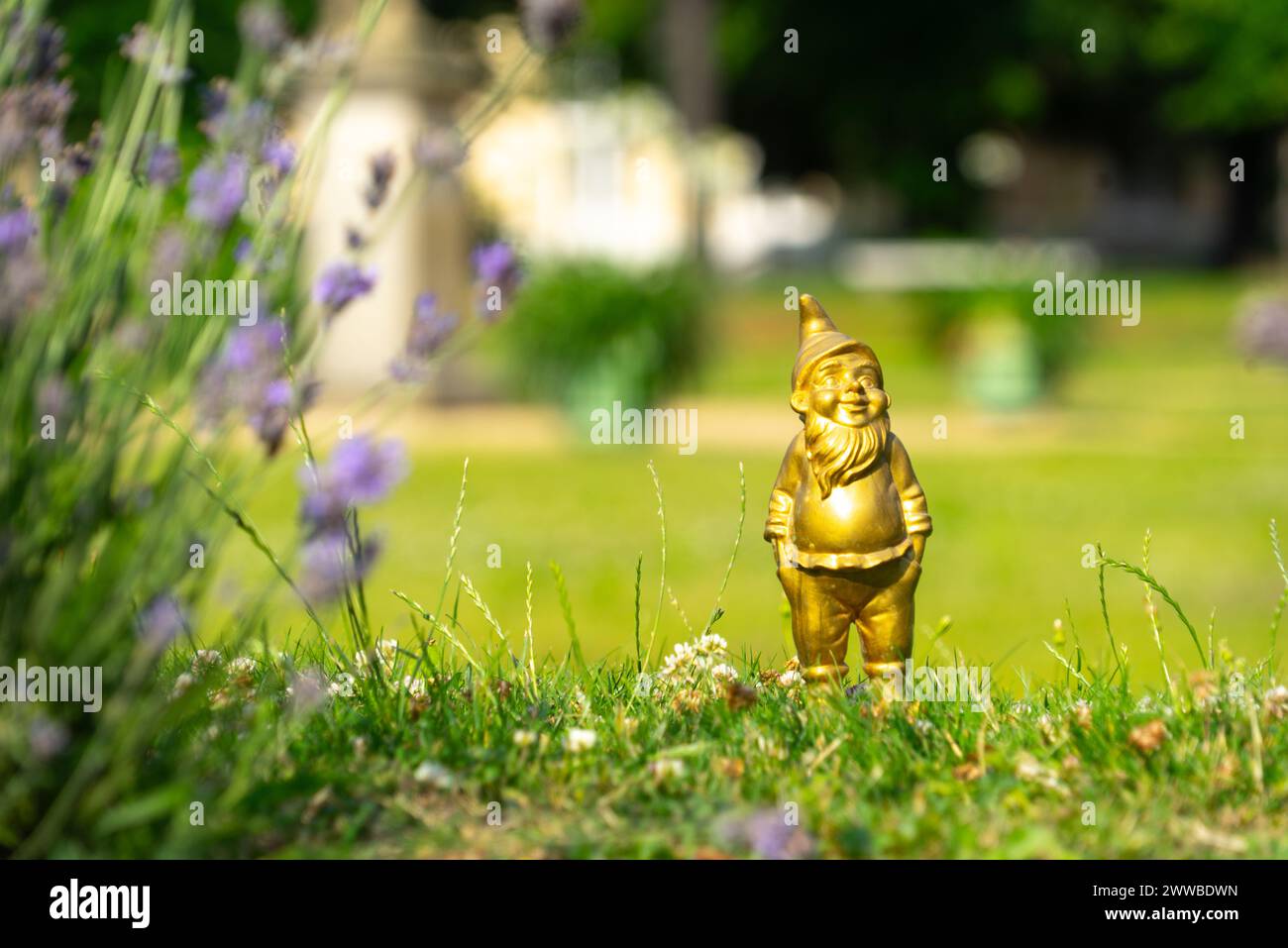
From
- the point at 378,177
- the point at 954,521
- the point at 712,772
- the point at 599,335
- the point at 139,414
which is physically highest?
the point at 599,335

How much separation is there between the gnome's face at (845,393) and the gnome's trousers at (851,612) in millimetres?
264

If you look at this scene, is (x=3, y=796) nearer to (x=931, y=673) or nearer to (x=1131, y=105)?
(x=931, y=673)

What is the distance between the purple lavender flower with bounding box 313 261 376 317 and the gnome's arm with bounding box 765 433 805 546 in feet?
2.93

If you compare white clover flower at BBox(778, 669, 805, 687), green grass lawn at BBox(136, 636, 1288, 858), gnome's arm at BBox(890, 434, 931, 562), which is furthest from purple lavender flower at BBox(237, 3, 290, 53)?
white clover flower at BBox(778, 669, 805, 687)

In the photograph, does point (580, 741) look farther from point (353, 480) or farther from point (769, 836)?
point (353, 480)

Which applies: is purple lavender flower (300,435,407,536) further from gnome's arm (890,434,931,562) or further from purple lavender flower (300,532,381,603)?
gnome's arm (890,434,931,562)

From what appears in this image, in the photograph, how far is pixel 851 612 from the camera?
11.3ft

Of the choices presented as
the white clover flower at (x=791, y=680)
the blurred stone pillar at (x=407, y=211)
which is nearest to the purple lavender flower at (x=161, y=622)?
the white clover flower at (x=791, y=680)

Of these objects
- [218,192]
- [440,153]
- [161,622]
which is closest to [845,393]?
[440,153]

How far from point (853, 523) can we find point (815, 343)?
0.33 metres

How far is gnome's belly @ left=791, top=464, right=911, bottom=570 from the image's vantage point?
335 centimetres

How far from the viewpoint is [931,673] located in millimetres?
3521

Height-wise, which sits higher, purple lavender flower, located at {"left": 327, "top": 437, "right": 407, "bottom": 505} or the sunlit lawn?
the sunlit lawn

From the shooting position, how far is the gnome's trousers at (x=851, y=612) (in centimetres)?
341
